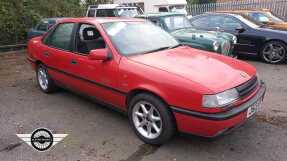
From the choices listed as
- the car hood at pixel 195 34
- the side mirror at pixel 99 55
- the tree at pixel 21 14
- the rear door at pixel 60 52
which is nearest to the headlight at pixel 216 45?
the car hood at pixel 195 34

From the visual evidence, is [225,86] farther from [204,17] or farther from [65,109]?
[204,17]

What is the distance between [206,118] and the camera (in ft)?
10.2

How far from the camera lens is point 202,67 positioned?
3639 mm

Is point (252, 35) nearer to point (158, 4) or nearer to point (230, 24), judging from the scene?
point (230, 24)

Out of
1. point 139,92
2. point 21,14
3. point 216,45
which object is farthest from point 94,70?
point 21,14

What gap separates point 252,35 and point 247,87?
5431 mm

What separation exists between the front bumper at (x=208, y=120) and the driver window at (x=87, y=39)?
1.94 m

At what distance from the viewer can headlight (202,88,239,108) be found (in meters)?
3.10

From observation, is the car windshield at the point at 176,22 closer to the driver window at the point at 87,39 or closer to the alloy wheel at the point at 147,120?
the driver window at the point at 87,39

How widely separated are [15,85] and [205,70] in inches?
195

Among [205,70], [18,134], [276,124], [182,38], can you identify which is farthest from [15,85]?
[276,124]

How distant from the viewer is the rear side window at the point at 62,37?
4.93 metres

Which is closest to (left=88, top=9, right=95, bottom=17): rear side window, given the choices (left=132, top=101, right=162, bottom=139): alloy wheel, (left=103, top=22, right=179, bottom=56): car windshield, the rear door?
the rear door

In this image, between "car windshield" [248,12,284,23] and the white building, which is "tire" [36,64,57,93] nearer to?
"car windshield" [248,12,284,23]
